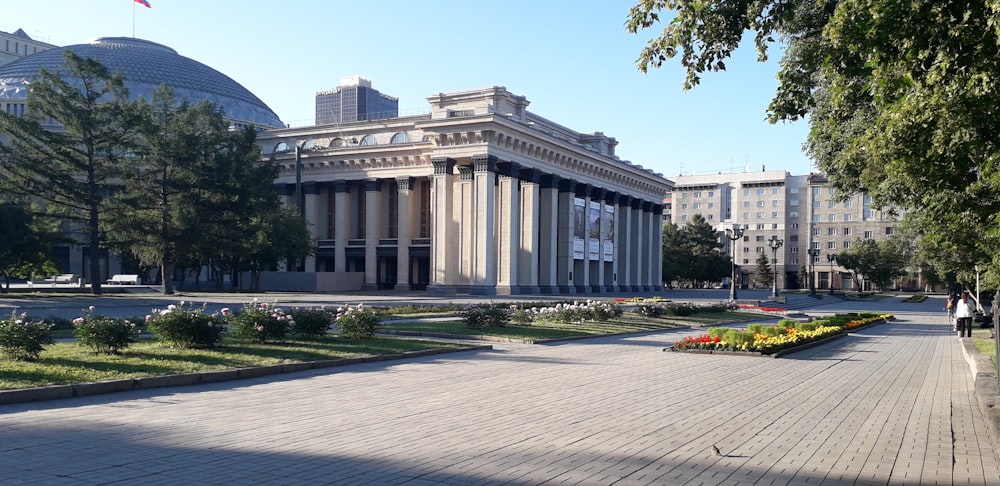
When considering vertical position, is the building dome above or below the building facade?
above

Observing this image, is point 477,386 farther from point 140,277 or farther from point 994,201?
point 140,277

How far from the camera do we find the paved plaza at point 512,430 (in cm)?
698

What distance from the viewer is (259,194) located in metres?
53.2

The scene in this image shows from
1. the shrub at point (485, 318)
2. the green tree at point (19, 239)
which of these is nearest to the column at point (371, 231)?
the green tree at point (19, 239)

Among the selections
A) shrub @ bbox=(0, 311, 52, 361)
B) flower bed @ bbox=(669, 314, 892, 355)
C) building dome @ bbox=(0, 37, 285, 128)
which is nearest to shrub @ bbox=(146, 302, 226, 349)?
shrub @ bbox=(0, 311, 52, 361)

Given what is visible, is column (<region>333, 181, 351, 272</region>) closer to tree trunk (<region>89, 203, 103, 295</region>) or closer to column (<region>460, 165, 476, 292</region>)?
column (<region>460, 165, 476, 292</region>)

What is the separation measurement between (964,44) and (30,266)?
5600cm

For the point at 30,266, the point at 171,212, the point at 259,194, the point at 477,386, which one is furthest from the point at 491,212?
the point at 477,386

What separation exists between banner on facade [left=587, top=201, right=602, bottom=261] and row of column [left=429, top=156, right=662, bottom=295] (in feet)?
2.08

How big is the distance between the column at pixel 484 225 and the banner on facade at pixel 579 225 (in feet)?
41.6

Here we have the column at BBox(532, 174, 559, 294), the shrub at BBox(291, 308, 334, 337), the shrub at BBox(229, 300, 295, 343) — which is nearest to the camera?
the shrub at BBox(229, 300, 295, 343)

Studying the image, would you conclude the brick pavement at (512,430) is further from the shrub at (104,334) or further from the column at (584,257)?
the column at (584,257)

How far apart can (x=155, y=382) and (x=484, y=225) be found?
156ft

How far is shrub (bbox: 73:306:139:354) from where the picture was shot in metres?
14.2
